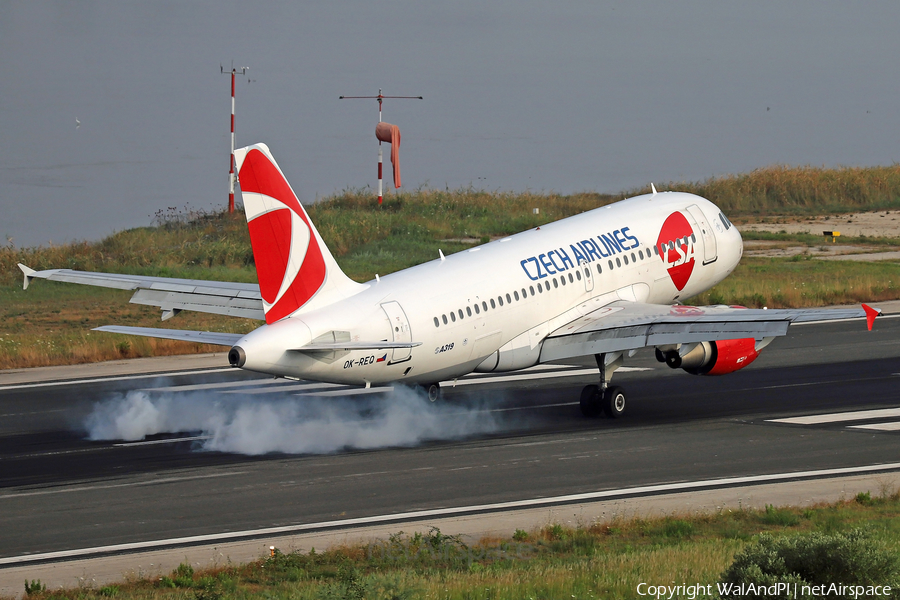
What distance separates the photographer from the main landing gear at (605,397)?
31.5 meters

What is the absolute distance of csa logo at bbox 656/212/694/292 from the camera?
36094 mm

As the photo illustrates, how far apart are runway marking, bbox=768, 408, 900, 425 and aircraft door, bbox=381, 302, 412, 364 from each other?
389 inches

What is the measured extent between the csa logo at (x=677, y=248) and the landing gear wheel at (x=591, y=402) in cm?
605

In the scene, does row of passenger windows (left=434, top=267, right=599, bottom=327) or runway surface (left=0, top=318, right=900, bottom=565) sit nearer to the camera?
runway surface (left=0, top=318, right=900, bottom=565)

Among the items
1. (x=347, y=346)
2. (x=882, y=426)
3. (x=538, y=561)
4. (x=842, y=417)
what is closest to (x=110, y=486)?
(x=347, y=346)

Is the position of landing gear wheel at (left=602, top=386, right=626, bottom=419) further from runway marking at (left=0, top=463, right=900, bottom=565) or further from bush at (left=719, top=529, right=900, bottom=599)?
bush at (left=719, top=529, right=900, bottom=599)

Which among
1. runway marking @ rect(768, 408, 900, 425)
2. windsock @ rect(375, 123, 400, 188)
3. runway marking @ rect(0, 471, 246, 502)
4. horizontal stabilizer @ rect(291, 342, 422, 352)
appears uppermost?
windsock @ rect(375, 123, 400, 188)

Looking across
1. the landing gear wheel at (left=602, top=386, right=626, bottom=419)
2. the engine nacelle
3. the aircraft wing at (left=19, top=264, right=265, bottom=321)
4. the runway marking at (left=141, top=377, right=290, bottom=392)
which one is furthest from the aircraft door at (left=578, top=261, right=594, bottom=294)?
the runway marking at (left=141, top=377, right=290, bottom=392)

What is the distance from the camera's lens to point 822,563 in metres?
12.9

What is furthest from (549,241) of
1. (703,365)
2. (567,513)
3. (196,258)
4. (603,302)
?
(196,258)

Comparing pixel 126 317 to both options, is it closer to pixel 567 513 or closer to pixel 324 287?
pixel 324 287

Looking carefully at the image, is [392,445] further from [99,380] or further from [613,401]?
[99,380]

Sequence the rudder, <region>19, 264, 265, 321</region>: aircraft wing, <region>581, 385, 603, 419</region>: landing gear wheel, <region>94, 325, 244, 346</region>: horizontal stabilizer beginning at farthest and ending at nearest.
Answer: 1. <region>19, 264, 265, 321</region>: aircraft wing
2. <region>581, 385, 603, 419</region>: landing gear wheel
3. <region>94, 325, 244, 346</region>: horizontal stabilizer
4. the rudder

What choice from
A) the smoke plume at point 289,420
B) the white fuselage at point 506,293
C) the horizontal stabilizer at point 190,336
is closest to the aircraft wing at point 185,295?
the smoke plume at point 289,420
